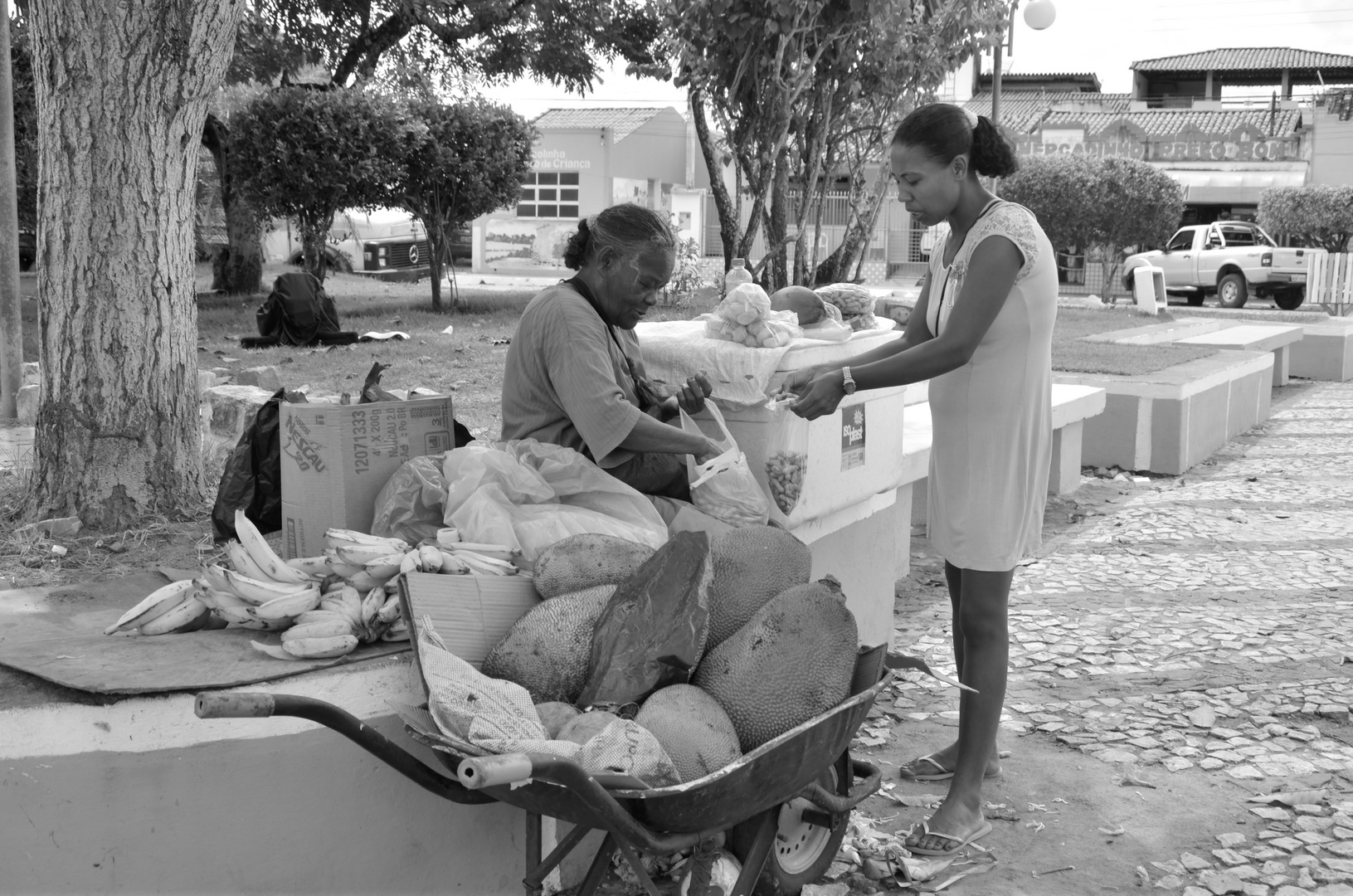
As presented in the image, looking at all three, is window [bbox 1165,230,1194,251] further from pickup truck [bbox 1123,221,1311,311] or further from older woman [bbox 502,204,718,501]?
older woman [bbox 502,204,718,501]

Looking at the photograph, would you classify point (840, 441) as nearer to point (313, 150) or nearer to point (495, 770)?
point (495, 770)

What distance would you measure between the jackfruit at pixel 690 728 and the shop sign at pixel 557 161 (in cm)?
3267

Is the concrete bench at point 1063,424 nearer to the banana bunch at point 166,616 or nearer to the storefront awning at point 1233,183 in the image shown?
the banana bunch at point 166,616

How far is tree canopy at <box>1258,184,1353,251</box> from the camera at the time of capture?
25.0 m

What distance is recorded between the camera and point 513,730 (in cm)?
224

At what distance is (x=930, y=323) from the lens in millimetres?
3160

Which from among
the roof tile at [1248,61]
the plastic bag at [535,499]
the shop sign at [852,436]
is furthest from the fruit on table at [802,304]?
the roof tile at [1248,61]

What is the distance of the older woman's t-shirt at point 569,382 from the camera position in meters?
3.14

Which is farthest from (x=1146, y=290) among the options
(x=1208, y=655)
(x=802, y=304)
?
(x=802, y=304)

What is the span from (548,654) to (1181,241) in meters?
25.2

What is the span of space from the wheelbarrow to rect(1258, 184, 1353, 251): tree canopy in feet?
87.6

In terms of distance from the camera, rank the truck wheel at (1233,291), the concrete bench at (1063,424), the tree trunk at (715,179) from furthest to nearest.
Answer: the truck wheel at (1233,291)
the tree trunk at (715,179)
the concrete bench at (1063,424)

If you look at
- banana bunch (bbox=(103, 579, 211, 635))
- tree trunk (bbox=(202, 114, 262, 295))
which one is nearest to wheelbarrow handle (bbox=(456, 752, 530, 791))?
banana bunch (bbox=(103, 579, 211, 635))

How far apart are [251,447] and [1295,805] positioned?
3225 mm
